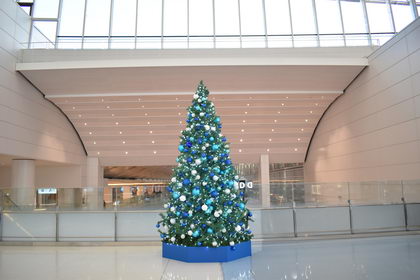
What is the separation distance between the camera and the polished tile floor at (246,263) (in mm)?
6051

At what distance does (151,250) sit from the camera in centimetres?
881

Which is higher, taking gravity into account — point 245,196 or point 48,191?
point 48,191

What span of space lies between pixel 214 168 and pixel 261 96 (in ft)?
50.6

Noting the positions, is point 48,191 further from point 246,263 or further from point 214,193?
point 246,263

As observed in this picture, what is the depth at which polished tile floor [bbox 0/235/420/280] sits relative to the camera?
6.05 metres

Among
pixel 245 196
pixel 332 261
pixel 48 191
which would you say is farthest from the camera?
pixel 48 191

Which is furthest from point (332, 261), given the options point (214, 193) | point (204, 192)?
point (204, 192)

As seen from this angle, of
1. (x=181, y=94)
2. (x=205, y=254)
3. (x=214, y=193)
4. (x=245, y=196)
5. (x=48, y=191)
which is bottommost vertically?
(x=205, y=254)

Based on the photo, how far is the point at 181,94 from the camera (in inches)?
846

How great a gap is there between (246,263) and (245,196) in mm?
4107

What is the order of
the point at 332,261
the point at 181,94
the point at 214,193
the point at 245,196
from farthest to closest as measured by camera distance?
the point at 181,94
the point at 245,196
the point at 214,193
the point at 332,261

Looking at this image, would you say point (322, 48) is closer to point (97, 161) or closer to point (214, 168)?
point (214, 168)

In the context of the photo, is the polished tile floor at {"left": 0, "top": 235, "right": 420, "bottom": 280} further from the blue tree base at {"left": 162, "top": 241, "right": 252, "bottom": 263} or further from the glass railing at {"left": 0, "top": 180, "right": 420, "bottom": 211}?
the glass railing at {"left": 0, "top": 180, "right": 420, "bottom": 211}

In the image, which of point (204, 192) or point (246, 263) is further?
point (204, 192)
